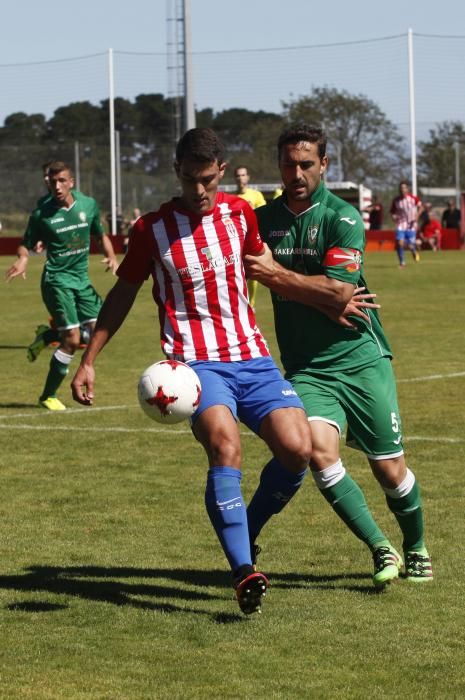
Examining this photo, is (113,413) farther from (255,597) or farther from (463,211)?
(463,211)

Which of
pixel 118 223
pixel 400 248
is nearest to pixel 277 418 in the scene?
pixel 400 248

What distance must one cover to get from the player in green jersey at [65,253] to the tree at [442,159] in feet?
203

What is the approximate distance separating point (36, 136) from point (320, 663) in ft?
199

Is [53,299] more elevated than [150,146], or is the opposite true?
[150,146]

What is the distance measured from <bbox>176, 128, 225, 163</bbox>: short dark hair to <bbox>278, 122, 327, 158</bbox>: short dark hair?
1.40 ft

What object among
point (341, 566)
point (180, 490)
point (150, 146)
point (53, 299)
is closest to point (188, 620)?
point (341, 566)

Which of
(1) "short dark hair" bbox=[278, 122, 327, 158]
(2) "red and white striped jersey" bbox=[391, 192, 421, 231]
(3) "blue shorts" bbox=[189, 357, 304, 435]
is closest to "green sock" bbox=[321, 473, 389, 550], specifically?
(3) "blue shorts" bbox=[189, 357, 304, 435]

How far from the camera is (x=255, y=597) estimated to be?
5.39 m

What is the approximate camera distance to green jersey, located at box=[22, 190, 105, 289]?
13.5 m

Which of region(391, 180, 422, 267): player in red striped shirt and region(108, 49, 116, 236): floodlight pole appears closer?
region(391, 180, 422, 267): player in red striped shirt

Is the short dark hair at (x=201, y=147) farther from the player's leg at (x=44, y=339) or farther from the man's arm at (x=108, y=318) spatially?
the player's leg at (x=44, y=339)

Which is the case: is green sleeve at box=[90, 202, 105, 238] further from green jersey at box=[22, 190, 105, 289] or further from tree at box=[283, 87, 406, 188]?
tree at box=[283, 87, 406, 188]

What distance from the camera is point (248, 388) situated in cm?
592

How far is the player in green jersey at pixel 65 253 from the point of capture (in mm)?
13086
